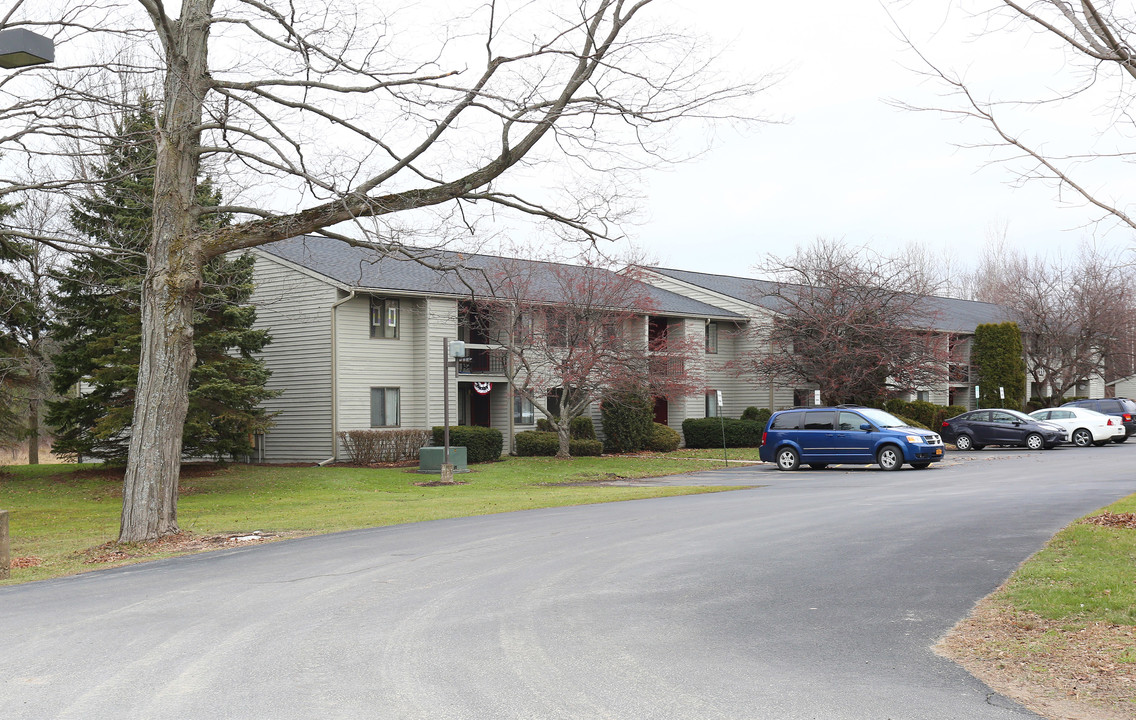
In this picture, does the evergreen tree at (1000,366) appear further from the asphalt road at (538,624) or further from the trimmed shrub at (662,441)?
the asphalt road at (538,624)

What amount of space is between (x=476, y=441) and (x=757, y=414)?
51.1 feet

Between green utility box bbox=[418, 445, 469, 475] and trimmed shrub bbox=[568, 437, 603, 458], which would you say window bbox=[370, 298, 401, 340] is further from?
trimmed shrub bbox=[568, 437, 603, 458]

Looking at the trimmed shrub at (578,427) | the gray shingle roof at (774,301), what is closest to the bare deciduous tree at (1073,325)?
the gray shingle roof at (774,301)

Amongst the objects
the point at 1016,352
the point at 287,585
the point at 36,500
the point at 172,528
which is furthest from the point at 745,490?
the point at 1016,352

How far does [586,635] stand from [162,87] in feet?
41.2

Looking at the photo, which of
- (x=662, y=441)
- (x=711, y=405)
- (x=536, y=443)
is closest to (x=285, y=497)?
(x=536, y=443)

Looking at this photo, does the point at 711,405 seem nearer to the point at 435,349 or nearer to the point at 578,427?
the point at 578,427

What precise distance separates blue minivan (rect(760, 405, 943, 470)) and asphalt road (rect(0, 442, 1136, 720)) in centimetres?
1244

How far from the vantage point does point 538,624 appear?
26.6ft

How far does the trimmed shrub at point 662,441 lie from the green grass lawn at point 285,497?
3.46 meters

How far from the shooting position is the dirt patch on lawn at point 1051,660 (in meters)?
5.86

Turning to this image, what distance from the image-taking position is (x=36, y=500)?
24.8 m

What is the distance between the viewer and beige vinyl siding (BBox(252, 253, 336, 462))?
3247 cm

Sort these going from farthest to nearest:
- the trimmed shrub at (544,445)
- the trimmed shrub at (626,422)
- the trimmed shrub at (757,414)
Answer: the trimmed shrub at (757,414) → the trimmed shrub at (626,422) → the trimmed shrub at (544,445)
